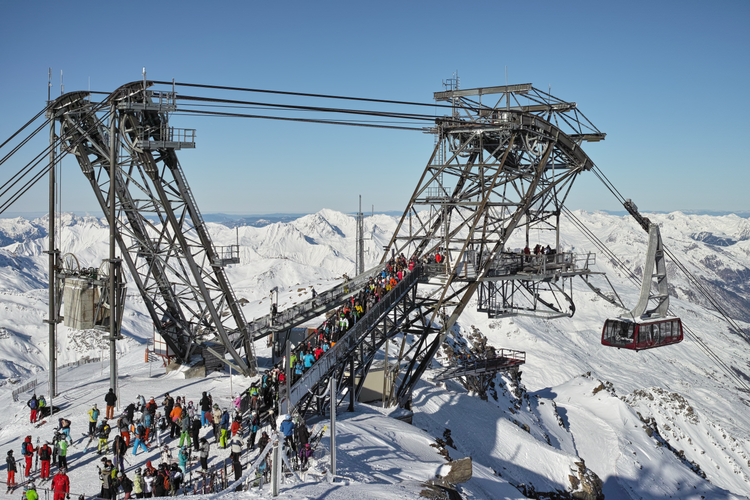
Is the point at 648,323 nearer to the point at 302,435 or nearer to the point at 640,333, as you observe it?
the point at 640,333

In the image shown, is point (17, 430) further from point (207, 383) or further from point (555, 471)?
point (555, 471)

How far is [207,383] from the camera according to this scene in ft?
87.2

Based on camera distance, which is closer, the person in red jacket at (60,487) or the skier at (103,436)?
the person in red jacket at (60,487)

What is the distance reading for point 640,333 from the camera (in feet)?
97.2

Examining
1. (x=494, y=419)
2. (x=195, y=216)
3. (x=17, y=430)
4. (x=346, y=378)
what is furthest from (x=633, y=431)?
(x=17, y=430)

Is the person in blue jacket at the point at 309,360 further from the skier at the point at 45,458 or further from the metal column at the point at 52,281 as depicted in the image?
the metal column at the point at 52,281

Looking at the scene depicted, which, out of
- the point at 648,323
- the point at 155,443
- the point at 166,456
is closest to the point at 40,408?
the point at 155,443

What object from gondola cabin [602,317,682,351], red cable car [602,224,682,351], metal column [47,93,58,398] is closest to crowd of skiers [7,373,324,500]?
metal column [47,93,58,398]

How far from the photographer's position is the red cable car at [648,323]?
2947cm

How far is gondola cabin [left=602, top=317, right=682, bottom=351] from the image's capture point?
2959 centimetres

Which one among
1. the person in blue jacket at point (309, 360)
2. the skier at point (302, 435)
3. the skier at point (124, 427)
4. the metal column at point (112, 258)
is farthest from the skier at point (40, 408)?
the skier at point (302, 435)

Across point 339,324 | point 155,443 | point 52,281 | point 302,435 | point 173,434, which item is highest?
point 52,281

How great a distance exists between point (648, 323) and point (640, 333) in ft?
2.40

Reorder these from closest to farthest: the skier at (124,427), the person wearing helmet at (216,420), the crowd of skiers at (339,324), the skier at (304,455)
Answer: the skier at (304,455) < the skier at (124,427) < the person wearing helmet at (216,420) < the crowd of skiers at (339,324)
